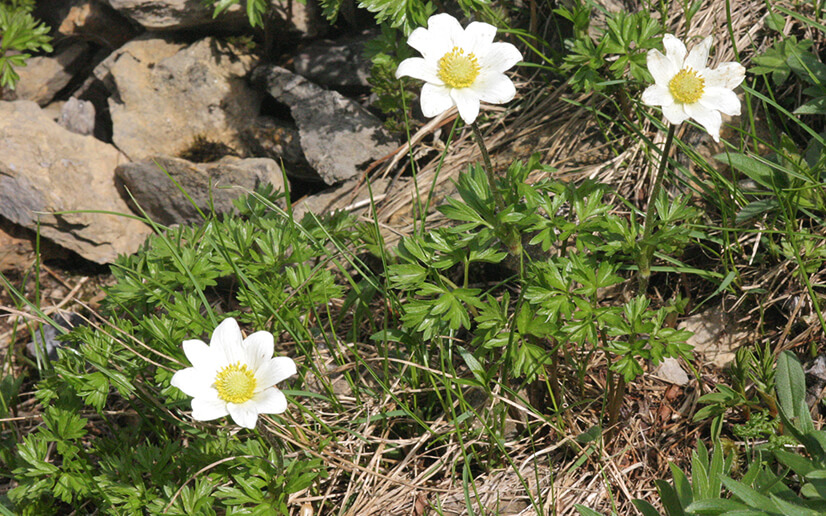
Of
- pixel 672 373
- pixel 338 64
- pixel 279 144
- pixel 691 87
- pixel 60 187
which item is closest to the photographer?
pixel 691 87

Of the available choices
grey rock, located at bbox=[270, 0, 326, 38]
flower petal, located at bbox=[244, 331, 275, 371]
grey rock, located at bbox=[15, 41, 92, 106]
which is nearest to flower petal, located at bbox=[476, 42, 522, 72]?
flower petal, located at bbox=[244, 331, 275, 371]

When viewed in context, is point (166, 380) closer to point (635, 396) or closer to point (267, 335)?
point (267, 335)

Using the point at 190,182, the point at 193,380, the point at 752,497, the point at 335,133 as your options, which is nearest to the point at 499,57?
the point at 193,380

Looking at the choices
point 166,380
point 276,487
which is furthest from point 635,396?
point 166,380

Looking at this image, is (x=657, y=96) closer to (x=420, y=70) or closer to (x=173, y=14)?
(x=420, y=70)

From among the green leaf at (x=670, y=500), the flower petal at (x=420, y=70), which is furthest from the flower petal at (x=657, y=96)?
the green leaf at (x=670, y=500)

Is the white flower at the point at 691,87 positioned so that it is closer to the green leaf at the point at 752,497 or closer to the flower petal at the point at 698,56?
the flower petal at the point at 698,56

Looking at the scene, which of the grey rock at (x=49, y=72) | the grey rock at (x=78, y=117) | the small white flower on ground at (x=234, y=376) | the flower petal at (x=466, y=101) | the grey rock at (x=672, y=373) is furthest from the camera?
the grey rock at (x=49, y=72)
